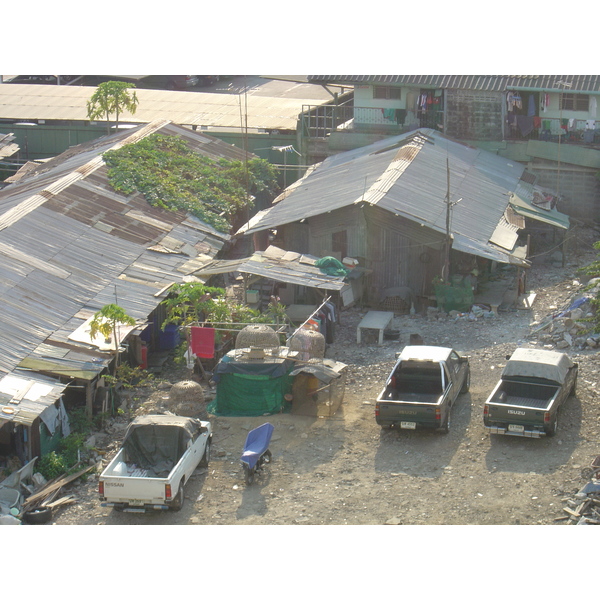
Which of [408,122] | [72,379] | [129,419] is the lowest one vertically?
[129,419]

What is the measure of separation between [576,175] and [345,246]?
42.7ft

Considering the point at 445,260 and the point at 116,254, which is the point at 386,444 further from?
the point at 116,254

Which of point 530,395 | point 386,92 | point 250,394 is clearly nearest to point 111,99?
point 386,92

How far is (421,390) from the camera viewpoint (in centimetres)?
2133

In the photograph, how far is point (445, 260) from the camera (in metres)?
28.3

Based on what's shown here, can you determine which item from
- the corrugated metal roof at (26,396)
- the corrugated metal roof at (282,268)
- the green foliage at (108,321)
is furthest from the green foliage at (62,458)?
the corrugated metal roof at (282,268)

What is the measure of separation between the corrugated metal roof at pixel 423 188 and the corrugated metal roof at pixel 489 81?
226 cm

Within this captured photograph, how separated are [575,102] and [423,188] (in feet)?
36.6

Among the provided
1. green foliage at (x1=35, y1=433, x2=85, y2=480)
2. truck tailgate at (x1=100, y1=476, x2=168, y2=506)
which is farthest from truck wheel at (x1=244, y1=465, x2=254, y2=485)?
green foliage at (x1=35, y1=433, x2=85, y2=480)

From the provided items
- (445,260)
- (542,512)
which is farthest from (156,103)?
(542,512)

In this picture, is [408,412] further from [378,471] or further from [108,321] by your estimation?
[108,321]

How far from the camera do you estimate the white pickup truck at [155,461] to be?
671 inches

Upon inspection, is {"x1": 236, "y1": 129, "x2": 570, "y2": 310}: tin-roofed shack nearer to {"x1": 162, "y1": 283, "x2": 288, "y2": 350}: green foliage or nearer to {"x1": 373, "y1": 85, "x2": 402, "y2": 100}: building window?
{"x1": 162, "y1": 283, "x2": 288, "y2": 350}: green foliage

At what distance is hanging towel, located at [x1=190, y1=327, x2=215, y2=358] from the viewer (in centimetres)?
2333
